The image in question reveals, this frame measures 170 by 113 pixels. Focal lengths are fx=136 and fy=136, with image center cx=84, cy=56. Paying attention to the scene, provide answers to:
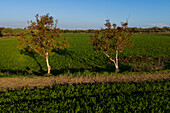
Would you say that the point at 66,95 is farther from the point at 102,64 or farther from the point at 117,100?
the point at 102,64

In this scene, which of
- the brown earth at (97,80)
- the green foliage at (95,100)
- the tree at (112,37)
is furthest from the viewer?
the tree at (112,37)

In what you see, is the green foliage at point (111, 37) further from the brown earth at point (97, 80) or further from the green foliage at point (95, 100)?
the green foliage at point (95, 100)

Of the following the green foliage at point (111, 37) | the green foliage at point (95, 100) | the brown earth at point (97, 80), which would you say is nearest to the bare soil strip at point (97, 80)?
the brown earth at point (97, 80)

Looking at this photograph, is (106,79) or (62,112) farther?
(106,79)

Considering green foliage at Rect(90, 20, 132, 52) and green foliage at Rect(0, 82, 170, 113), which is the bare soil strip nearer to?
green foliage at Rect(0, 82, 170, 113)

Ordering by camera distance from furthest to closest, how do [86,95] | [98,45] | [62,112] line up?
[98,45] < [86,95] < [62,112]

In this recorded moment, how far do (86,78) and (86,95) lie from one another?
204 inches

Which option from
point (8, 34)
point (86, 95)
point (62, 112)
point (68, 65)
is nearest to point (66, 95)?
point (86, 95)

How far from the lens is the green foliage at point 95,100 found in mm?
9117

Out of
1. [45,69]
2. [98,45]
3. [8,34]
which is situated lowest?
[45,69]

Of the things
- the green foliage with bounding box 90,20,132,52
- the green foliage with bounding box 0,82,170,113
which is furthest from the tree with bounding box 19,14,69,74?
the green foliage with bounding box 0,82,170,113

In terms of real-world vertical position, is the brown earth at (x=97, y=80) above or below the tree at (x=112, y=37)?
below

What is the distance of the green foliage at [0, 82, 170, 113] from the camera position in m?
9.12

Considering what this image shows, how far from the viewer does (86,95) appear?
1134cm
